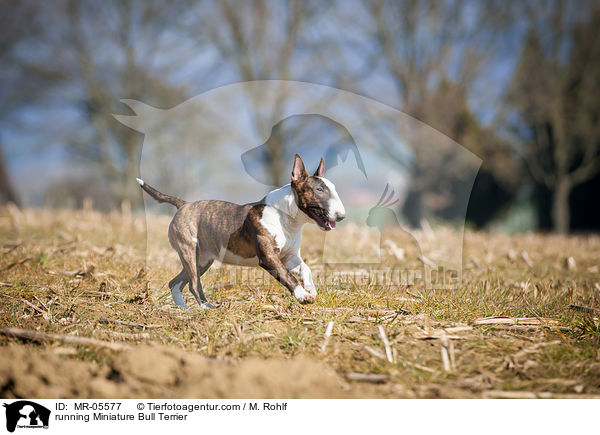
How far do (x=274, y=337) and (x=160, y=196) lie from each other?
118cm

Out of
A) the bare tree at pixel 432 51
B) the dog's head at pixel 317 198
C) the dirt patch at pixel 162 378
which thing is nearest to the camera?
the dirt patch at pixel 162 378

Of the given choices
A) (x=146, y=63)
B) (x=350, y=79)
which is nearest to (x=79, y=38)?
(x=146, y=63)

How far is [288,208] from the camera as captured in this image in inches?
96.7

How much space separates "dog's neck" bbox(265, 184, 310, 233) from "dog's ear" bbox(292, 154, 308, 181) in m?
0.10

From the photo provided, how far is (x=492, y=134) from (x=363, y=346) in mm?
14557

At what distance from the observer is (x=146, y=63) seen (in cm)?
1355

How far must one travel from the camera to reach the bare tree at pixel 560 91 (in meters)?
13.5

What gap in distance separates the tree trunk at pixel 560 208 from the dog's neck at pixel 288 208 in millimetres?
13873

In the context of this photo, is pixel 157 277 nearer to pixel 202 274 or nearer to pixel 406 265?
pixel 202 274

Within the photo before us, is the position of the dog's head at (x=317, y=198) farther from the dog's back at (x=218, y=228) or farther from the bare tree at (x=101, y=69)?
the bare tree at (x=101, y=69)

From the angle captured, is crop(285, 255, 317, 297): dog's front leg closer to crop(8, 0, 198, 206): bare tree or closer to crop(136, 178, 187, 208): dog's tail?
crop(136, 178, 187, 208): dog's tail

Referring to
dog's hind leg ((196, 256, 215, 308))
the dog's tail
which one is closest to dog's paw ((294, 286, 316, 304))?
dog's hind leg ((196, 256, 215, 308))

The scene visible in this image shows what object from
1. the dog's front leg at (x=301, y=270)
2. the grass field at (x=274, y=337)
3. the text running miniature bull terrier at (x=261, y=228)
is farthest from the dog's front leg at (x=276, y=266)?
the grass field at (x=274, y=337)

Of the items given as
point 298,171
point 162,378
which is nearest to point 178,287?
point 162,378
